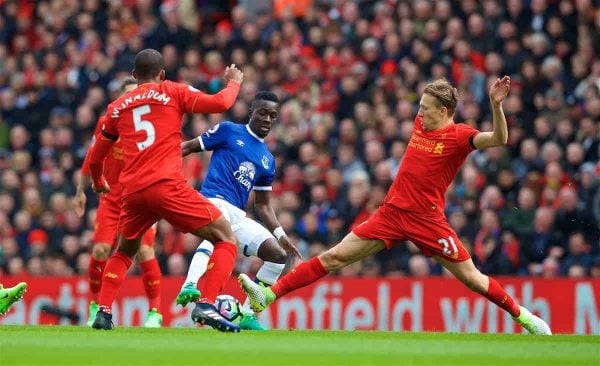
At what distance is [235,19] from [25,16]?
14.4 ft

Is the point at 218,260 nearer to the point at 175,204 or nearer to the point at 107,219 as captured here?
the point at 175,204

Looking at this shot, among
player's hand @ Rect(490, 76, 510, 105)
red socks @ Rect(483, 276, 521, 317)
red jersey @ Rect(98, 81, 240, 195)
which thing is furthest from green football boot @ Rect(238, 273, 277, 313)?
player's hand @ Rect(490, 76, 510, 105)

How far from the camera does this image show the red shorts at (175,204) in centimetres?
1112

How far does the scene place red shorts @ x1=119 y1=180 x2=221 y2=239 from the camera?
36.5 feet

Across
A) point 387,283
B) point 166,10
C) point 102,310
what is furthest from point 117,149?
point 166,10

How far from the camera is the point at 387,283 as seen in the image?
663 inches

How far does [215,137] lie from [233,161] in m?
0.28

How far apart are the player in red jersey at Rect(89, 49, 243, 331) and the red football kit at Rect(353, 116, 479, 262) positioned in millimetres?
1555

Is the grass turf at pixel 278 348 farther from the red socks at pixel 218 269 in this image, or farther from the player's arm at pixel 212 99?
the player's arm at pixel 212 99

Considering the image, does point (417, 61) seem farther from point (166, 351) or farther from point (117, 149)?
point (166, 351)

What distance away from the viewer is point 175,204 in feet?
36.5

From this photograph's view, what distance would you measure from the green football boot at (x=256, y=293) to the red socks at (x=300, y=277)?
0.40ft

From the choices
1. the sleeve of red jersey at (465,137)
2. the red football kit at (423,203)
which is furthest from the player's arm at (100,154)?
the sleeve of red jersey at (465,137)

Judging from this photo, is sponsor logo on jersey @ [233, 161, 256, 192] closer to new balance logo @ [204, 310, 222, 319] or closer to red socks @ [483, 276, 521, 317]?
new balance logo @ [204, 310, 222, 319]
